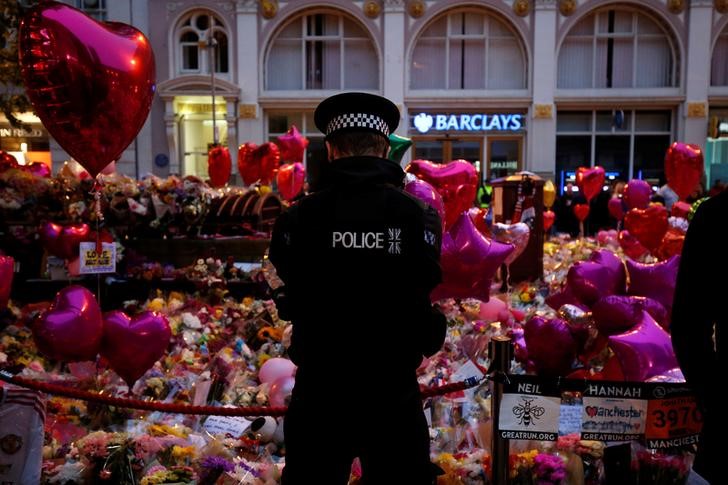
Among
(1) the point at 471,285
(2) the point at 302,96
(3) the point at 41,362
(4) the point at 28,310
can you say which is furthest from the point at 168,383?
(2) the point at 302,96

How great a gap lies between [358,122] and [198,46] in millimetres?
18580

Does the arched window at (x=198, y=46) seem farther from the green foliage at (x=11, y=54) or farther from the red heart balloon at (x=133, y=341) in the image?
the red heart balloon at (x=133, y=341)

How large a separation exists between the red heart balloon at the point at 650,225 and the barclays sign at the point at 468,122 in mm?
12486

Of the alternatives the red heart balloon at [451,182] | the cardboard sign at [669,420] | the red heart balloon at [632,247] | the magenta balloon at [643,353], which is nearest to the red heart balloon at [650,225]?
the red heart balloon at [632,247]

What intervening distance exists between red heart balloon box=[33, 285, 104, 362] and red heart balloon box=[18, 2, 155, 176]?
41.7 inches

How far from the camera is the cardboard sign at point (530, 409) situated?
9.03 feet

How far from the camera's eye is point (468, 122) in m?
19.7

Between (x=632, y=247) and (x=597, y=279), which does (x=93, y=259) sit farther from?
(x=632, y=247)

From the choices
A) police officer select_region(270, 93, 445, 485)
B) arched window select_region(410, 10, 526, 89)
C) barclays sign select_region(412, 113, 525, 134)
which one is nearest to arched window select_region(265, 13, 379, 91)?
arched window select_region(410, 10, 526, 89)

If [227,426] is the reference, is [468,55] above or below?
above

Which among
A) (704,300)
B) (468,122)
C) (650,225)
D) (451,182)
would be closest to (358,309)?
(704,300)

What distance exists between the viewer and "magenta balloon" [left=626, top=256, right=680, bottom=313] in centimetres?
390

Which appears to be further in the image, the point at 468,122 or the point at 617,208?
the point at 468,122

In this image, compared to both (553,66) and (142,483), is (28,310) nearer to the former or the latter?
(142,483)
